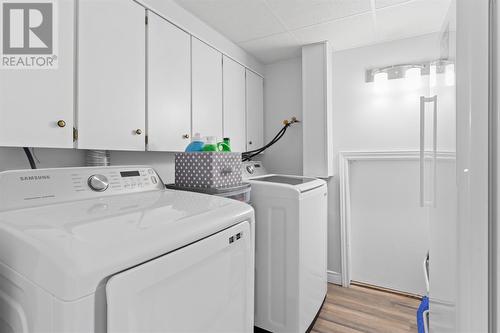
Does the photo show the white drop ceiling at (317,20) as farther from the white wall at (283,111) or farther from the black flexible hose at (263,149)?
the black flexible hose at (263,149)

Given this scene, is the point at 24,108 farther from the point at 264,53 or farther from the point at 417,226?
the point at 417,226

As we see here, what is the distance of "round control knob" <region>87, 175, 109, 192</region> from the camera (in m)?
1.14

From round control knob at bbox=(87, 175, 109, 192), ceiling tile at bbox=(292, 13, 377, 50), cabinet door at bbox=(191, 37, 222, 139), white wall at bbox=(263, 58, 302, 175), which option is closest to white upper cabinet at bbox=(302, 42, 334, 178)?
ceiling tile at bbox=(292, 13, 377, 50)

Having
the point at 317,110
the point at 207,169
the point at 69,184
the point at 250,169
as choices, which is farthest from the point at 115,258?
the point at 317,110

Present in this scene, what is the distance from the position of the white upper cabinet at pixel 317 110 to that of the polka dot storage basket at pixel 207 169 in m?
1.22

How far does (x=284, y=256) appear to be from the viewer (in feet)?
5.88

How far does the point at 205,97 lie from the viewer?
6.86 ft

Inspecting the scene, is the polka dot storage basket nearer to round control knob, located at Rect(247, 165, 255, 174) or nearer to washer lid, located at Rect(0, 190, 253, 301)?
washer lid, located at Rect(0, 190, 253, 301)

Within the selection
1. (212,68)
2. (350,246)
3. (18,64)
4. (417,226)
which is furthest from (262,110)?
(18,64)

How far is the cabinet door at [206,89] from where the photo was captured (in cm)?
198

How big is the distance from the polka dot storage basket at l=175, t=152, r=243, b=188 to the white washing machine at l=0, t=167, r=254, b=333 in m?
0.33

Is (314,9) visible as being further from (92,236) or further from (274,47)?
(92,236)

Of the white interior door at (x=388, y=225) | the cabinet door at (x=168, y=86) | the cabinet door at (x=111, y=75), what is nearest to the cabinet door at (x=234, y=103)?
the cabinet door at (x=168, y=86)

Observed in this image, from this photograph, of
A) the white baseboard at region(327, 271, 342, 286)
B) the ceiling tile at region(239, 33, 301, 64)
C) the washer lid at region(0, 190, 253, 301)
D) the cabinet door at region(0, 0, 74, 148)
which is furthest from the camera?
the white baseboard at region(327, 271, 342, 286)
